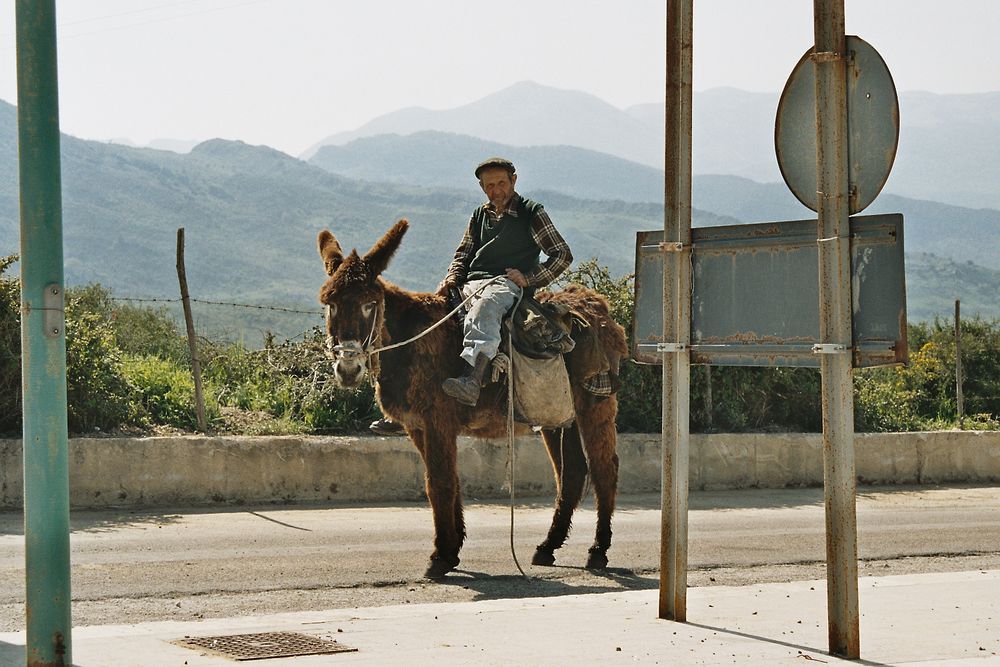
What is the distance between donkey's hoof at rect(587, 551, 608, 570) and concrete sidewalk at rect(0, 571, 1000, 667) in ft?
5.10

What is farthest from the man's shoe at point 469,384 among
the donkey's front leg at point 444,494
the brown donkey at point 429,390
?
the donkey's front leg at point 444,494

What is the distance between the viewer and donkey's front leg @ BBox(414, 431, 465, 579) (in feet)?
34.3

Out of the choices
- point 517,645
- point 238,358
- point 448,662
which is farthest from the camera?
point 238,358

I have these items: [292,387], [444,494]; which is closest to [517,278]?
[444,494]

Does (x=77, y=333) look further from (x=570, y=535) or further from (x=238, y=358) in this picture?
(x=570, y=535)

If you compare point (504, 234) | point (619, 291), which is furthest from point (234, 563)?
point (619, 291)

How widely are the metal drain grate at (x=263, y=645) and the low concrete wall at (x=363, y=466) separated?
698 centimetres

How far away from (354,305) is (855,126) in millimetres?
4722

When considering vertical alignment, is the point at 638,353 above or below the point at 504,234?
below

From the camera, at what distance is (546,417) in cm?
1115

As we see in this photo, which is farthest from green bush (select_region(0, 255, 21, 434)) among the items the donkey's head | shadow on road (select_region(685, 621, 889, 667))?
shadow on road (select_region(685, 621, 889, 667))

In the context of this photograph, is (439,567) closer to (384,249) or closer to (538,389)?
(538,389)

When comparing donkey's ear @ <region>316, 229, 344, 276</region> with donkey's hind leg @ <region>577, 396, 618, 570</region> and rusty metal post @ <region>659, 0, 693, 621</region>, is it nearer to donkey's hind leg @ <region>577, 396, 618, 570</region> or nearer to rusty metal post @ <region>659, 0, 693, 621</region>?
donkey's hind leg @ <region>577, 396, 618, 570</region>

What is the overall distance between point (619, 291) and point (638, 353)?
10576mm
